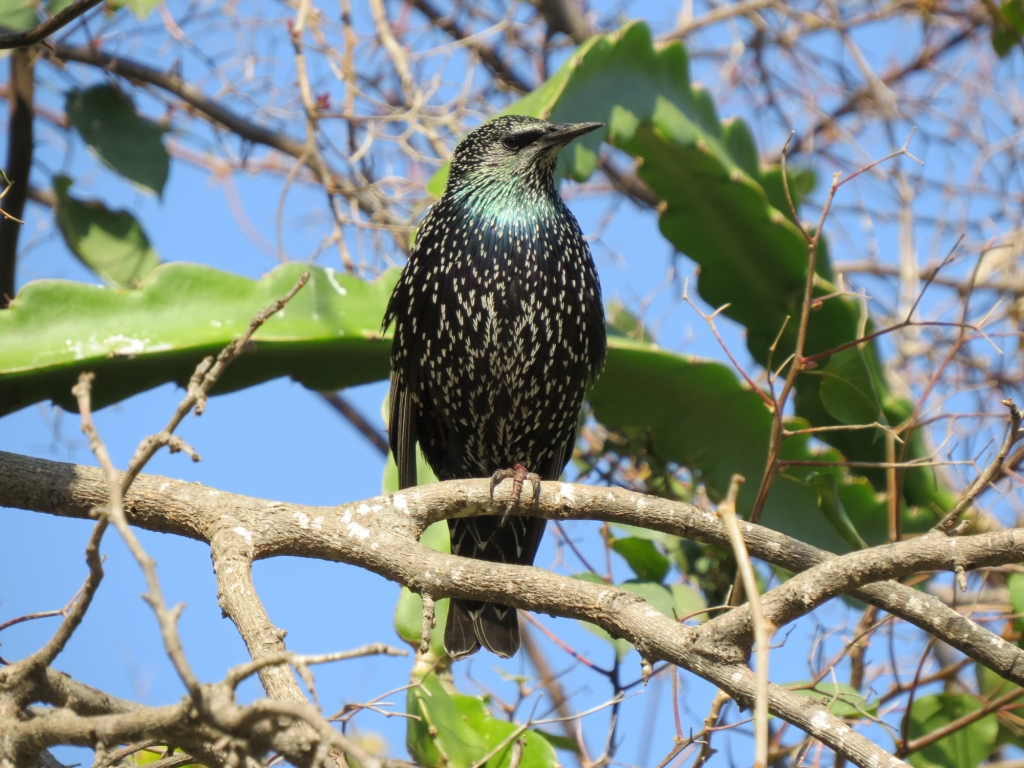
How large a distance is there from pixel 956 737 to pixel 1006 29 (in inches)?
116

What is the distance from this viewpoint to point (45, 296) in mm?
3066

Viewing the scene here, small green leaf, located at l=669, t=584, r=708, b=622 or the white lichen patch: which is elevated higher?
small green leaf, located at l=669, t=584, r=708, b=622

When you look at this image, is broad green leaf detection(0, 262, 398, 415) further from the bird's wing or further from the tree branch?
the tree branch

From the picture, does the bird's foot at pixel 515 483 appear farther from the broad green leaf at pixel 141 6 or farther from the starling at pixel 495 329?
the broad green leaf at pixel 141 6

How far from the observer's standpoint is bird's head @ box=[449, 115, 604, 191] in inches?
137

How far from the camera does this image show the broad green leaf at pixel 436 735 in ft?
9.11

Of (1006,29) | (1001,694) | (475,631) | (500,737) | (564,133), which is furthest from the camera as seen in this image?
(1006,29)

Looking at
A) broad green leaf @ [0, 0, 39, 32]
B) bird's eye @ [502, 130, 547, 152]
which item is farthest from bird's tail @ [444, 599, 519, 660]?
broad green leaf @ [0, 0, 39, 32]

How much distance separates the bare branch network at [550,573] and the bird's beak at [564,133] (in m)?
1.26

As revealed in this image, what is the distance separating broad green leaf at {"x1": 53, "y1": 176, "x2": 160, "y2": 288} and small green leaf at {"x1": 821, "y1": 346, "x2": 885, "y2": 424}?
2.52 meters

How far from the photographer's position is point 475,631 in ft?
10.7

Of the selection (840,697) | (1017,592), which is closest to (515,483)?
(840,697)

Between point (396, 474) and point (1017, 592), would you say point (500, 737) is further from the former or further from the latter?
point (1017, 592)

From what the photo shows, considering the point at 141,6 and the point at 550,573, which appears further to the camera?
the point at 141,6
